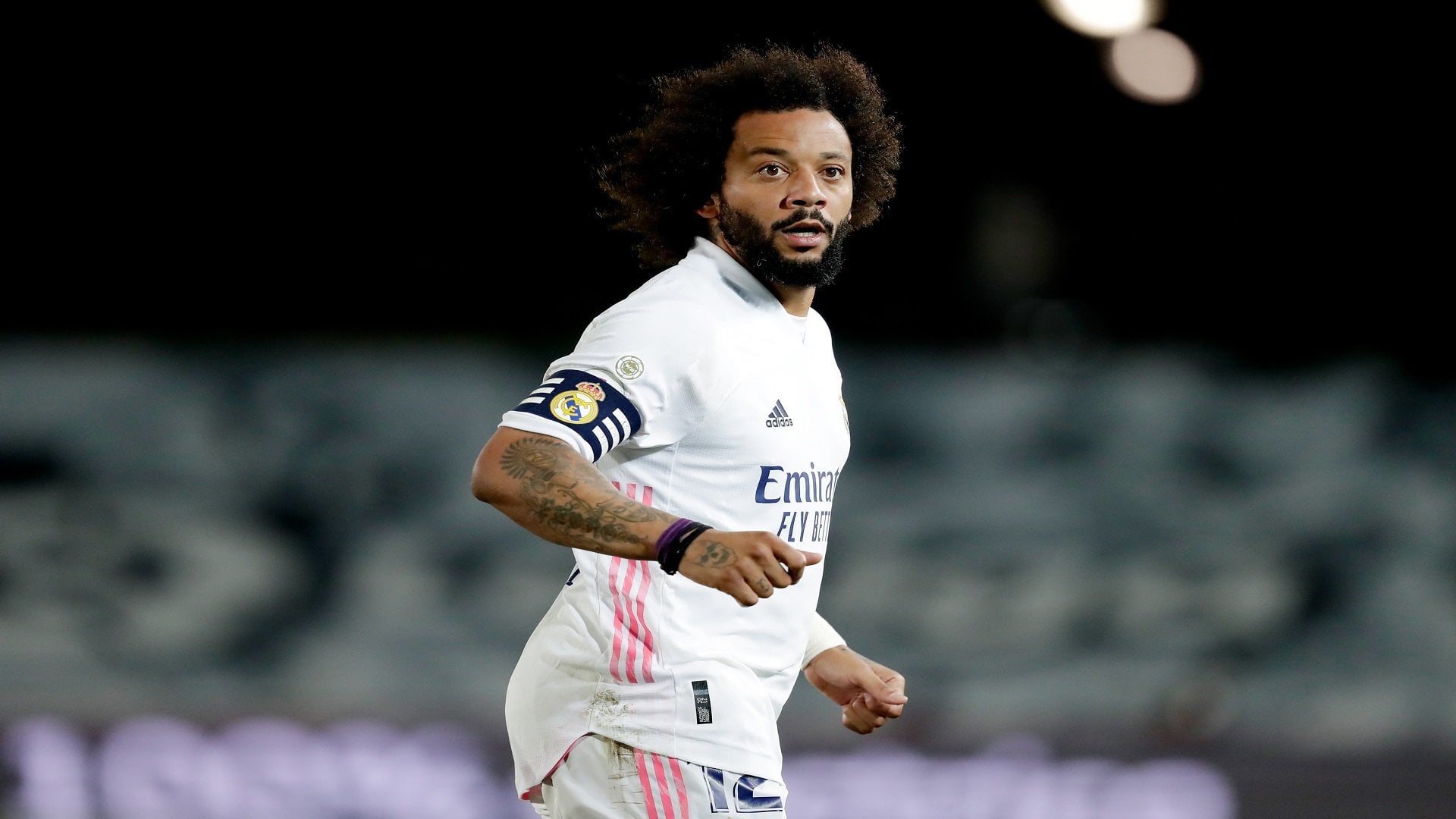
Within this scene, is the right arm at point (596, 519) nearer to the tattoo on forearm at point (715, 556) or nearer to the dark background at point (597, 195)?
the tattoo on forearm at point (715, 556)

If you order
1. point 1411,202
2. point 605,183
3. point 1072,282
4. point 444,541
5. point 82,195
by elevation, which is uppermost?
point 1411,202

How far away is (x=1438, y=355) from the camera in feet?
22.1

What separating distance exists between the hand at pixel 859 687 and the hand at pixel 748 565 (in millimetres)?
960

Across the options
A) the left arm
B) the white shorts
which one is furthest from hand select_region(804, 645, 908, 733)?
the white shorts

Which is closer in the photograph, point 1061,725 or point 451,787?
point 451,787

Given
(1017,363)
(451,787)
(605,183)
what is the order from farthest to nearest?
1. (1017,363)
2. (451,787)
3. (605,183)

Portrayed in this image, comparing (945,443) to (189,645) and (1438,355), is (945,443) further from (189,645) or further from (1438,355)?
(189,645)

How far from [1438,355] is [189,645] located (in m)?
5.59

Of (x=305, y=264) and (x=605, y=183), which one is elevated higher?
(x=305, y=264)

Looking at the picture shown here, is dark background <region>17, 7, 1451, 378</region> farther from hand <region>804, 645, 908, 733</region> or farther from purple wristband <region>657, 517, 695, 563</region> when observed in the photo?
purple wristband <region>657, 517, 695, 563</region>

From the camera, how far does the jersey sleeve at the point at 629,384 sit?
7.62 ft

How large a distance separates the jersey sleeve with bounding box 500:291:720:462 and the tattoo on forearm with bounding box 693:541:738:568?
35 centimetres

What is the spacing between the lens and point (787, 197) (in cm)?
291

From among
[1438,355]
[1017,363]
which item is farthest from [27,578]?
[1438,355]
